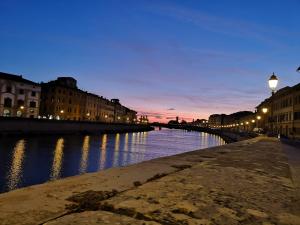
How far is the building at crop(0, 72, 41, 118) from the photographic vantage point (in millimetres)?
76125

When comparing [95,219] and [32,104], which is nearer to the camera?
[95,219]

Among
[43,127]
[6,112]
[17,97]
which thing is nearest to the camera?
[43,127]

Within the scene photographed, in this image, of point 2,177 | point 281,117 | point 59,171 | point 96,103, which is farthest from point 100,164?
point 96,103

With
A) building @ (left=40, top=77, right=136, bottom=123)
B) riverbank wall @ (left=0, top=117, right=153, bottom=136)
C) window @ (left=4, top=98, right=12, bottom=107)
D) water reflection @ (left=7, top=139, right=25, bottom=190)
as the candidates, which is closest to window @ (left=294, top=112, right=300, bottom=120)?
water reflection @ (left=7, top=139, right=25, bottom=190)

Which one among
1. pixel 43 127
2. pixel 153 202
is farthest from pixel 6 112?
pixel 153 202

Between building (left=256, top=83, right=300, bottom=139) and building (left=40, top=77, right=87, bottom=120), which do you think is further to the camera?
building (left=40, top=77, right=87, bottom=120)

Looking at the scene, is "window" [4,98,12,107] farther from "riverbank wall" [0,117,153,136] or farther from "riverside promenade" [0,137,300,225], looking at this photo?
"riverside promenade" [0,137,300,225]

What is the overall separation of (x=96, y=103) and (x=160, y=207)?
135m

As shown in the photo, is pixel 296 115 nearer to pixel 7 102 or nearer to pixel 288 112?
pixel 288 112

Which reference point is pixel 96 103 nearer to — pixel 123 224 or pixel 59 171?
pixel 59 171

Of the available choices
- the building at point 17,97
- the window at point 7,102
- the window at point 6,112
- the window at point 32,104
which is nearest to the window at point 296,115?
the building at point 17,97

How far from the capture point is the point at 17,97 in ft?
262

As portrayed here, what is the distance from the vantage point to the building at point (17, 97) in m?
76.1

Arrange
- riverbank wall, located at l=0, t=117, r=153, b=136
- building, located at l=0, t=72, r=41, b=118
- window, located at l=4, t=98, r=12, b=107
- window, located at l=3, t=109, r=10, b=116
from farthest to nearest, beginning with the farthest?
window, located at l=3, t=109, r=10, b=116 → window, located at l=4, t=98, r=12, b=107 → building, located at l=0, t=72, r=41, b=118 → riverbank wall, located at l=0, t=117, r=153, b=136
